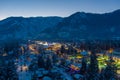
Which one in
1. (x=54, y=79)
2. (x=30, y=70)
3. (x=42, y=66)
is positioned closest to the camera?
(x=54, y=79)

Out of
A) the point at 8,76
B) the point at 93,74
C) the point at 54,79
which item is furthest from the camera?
the point at 54,79

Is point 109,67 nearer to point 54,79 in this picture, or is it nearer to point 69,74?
point 54,79

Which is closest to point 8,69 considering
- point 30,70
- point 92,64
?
point 92,64

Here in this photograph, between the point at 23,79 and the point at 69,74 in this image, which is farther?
the point at 69,74

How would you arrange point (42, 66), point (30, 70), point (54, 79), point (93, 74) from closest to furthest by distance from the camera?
1. point (93, 74)
2. point (54, 79)
3. point (42, 66)
4. point (30, 70)

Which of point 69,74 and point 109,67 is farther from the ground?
point 109,67

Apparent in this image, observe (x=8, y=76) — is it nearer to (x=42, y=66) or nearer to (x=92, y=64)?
(x=92, y=64)

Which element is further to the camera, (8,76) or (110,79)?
(110,79)

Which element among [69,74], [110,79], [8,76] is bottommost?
[69,74]

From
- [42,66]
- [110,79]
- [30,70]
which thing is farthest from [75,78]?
[110,79]
